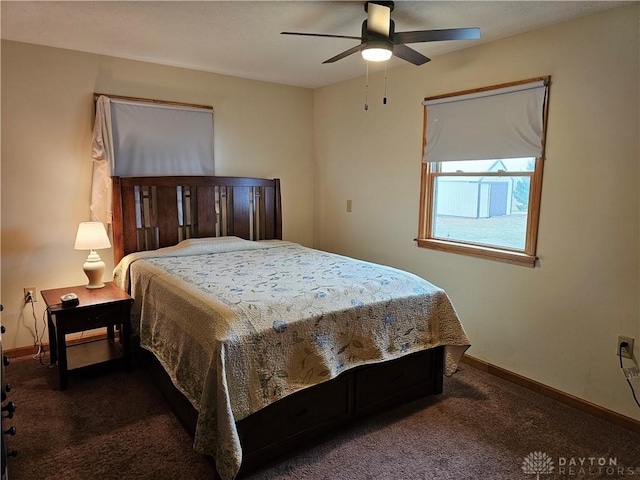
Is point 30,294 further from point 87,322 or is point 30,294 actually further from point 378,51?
point 378,51

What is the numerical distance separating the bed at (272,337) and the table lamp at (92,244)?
188mm

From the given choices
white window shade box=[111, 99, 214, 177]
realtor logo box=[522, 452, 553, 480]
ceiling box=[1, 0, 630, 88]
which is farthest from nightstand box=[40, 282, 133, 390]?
realtor logo box=[522, 452, 553, 480]

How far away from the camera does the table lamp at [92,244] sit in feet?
9.68

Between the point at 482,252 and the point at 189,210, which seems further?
the point at 189,210

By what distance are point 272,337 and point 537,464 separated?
144 cm

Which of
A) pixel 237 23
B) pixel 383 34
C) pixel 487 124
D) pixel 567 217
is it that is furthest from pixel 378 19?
pixel 567 217

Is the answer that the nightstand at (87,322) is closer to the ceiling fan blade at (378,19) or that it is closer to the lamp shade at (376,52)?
the lamp shade at (376,52)

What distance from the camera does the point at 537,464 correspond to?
208cm

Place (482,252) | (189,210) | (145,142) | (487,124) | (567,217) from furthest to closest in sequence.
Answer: (189,210)
(145,142)
(482,252)
(487,124)
(567,217)

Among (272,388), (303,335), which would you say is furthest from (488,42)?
(272,388)

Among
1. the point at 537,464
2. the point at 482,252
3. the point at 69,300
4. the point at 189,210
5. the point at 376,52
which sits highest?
the point at 376,52

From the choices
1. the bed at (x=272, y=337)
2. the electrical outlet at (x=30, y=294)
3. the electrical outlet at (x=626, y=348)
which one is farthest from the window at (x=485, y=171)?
the electrical outlet at (x=30, y=294)

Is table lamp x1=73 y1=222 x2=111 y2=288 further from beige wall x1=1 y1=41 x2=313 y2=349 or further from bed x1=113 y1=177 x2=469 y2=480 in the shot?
beige wall x1=1 y1=41 x2=313 y2=349

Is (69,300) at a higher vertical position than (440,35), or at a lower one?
lower
